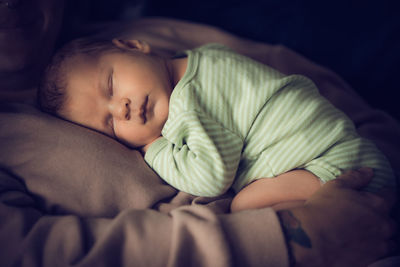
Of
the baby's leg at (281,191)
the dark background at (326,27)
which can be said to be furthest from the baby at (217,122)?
the dark background at (326,27)

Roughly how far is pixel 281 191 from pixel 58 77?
0.81 meters

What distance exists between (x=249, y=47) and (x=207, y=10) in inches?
14.2

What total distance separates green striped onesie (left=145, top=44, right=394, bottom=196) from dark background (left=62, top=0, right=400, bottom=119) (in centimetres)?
47

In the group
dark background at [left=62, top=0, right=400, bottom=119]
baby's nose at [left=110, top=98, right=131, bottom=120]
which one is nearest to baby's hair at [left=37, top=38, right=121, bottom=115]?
baby's nose at [left=110, top=98, right=131, bottom=120]

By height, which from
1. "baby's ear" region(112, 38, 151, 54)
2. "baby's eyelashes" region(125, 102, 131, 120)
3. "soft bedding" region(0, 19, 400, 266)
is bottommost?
"soft bedding" region(0, 19, 400, 266)

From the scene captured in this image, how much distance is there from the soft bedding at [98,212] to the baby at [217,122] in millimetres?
75

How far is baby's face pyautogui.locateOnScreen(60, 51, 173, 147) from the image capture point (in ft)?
3.01

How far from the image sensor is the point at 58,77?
932 millimetres

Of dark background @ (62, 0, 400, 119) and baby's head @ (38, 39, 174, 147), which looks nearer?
baby's head @ (38, 39, 174, 147)

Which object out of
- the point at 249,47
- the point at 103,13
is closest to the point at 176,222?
the point at 249,47

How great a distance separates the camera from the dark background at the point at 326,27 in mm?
1212

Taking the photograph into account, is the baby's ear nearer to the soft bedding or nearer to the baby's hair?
the baby's hair

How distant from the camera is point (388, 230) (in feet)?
2.54

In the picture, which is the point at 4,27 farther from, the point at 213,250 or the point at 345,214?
the point at 345,214
